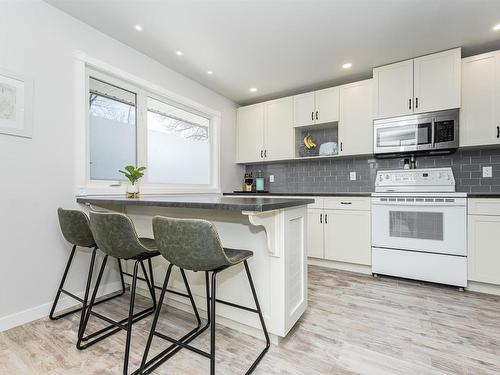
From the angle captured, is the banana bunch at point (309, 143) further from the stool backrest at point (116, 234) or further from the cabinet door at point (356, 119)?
the stool backrest at point (116, 234)

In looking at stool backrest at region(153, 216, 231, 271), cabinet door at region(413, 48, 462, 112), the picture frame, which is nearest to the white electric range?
cabinet door at region(413, 48, 462, 112)

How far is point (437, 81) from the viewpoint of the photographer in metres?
2.70

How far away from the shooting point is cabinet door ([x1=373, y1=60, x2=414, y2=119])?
284cm

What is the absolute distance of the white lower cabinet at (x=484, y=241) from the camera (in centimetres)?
231

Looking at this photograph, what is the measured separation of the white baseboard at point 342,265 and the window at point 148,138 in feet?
5.97

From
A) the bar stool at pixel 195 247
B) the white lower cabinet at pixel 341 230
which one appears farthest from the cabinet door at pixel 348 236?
the bar stool at pixel 195 247

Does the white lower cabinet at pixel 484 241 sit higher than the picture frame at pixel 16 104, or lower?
lower

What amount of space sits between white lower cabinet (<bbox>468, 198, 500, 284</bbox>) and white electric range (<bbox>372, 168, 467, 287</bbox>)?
0.19 ft

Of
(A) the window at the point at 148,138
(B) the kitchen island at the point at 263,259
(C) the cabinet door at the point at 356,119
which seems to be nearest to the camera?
(B) the kitchen island at the point at 263,259

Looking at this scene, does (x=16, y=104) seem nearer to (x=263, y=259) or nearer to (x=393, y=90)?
(x=263, y=259)

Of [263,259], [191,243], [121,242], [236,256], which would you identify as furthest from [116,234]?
[263,259]

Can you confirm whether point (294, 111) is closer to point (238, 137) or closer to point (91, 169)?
point (238, 137)

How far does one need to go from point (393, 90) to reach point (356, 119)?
503 mm

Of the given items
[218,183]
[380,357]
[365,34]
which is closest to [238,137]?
[218,183]
